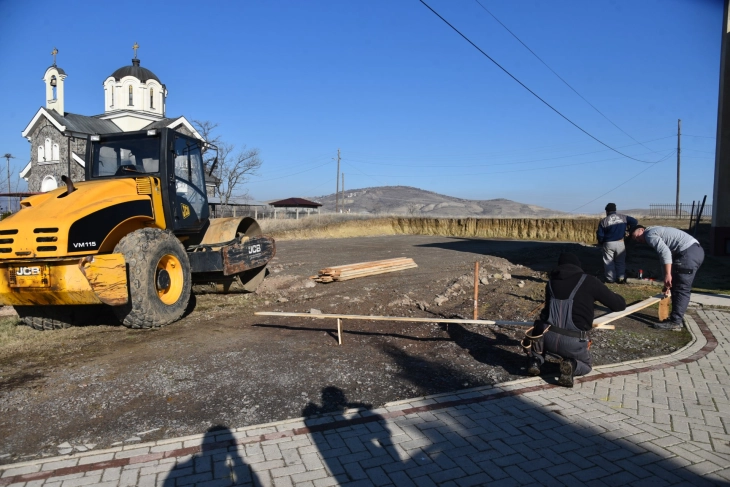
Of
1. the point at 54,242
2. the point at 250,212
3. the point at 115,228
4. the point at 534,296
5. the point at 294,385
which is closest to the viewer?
the point at 294,385

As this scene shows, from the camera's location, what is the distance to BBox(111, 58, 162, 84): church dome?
3700 cm

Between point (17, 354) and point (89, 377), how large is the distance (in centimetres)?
162

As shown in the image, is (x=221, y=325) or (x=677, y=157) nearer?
(x=221, y=325)

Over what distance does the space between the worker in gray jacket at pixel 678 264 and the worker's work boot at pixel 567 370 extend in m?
3.13

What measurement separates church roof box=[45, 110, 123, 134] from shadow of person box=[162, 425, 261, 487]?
3296 centimetres

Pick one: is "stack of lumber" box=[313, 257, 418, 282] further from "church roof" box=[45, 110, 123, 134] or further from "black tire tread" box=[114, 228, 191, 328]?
"church roof" box=[45, 110, 123, 134]

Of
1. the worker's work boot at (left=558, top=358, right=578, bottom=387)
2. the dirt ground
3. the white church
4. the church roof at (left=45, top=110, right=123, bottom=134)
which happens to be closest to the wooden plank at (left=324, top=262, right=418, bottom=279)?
the dirt ground

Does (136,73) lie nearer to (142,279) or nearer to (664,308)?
(142,279)

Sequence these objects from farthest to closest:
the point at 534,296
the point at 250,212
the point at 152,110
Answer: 1. the point at 250,212
2. the point at 152,110
3. the point at 534,296

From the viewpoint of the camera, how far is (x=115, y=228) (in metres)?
6.96

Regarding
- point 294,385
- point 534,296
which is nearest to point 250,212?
point 534,296

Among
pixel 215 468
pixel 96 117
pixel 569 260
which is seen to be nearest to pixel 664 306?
pixel 569 260

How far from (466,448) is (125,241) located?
5303 mm

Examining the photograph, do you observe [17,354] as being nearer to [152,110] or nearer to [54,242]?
[54,242]
